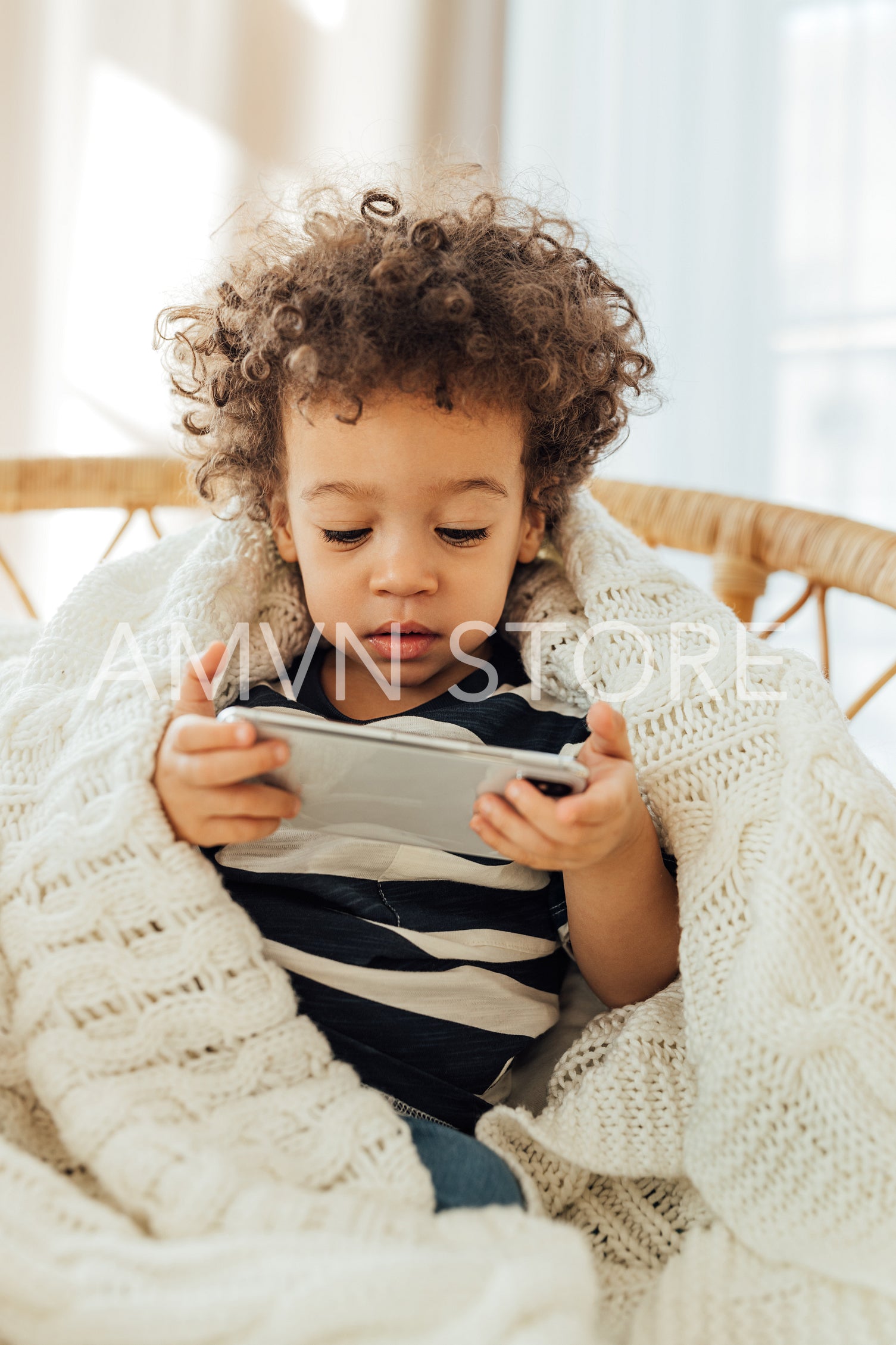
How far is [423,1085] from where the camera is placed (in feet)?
2.24

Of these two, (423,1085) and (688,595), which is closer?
(423,1085)

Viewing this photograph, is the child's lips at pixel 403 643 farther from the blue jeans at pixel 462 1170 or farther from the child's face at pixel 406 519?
the blue jeans at pixel 462 1170

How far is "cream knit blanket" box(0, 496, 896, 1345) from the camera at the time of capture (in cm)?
48

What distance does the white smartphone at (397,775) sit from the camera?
546mm

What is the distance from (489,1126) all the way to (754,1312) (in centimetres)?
17

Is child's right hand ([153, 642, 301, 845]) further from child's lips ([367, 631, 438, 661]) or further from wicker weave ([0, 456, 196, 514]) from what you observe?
wicker weave ([0, 456, 196, 514])

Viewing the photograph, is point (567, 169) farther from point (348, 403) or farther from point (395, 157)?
point (348, 403)

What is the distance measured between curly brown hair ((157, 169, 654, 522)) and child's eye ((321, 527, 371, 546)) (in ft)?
0.24

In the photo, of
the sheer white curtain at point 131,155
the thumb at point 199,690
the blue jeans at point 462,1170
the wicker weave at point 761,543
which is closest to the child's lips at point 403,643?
the thumb at point 199,690

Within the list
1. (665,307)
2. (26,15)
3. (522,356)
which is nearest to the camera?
(522,356)

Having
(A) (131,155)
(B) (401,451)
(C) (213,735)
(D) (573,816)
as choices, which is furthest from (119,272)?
(D) (573,816)

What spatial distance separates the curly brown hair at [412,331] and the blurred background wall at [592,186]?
798 millimetres

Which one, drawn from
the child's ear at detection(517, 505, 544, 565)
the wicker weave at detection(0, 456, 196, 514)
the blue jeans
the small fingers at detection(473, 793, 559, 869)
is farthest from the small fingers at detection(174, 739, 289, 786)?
the wicker weave at detection(0, 456, 196, 514)

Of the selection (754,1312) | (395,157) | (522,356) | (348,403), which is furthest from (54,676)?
(395,157)
